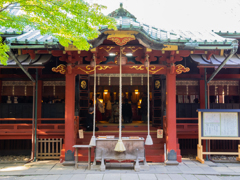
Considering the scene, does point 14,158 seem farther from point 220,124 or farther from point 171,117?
point 220,124

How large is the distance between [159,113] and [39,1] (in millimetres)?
7812

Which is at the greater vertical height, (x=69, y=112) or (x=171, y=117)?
(x=69, y=112)

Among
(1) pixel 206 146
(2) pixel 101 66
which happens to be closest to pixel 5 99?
(2) pixel 101 66

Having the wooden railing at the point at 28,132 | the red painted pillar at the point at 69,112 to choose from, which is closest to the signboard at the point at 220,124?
the red painted pillar at the point at 69,112

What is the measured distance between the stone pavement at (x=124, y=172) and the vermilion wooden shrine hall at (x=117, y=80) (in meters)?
0.74

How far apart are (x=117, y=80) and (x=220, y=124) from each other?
16.0ft

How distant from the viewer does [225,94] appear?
10711mm

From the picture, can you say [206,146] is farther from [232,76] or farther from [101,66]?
[101,66]

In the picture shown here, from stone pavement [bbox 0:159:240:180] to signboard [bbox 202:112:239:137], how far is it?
1157 mm

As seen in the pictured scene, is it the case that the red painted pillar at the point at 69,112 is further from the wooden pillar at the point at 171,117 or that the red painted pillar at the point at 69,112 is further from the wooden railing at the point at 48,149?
the wooden pillar at the point at 171,117

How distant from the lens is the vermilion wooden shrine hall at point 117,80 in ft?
25.6

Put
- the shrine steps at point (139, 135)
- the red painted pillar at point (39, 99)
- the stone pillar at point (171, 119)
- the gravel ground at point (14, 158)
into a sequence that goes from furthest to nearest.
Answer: the red painted pillar at point (39, 99) → the gravel ground at point (14, 158) → the shrine steps at point (139, 135) → the stone pillar at point (171, 119)

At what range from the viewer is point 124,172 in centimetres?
732

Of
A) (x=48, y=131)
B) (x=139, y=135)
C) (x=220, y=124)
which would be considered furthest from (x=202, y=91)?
(x=48, y=131)
